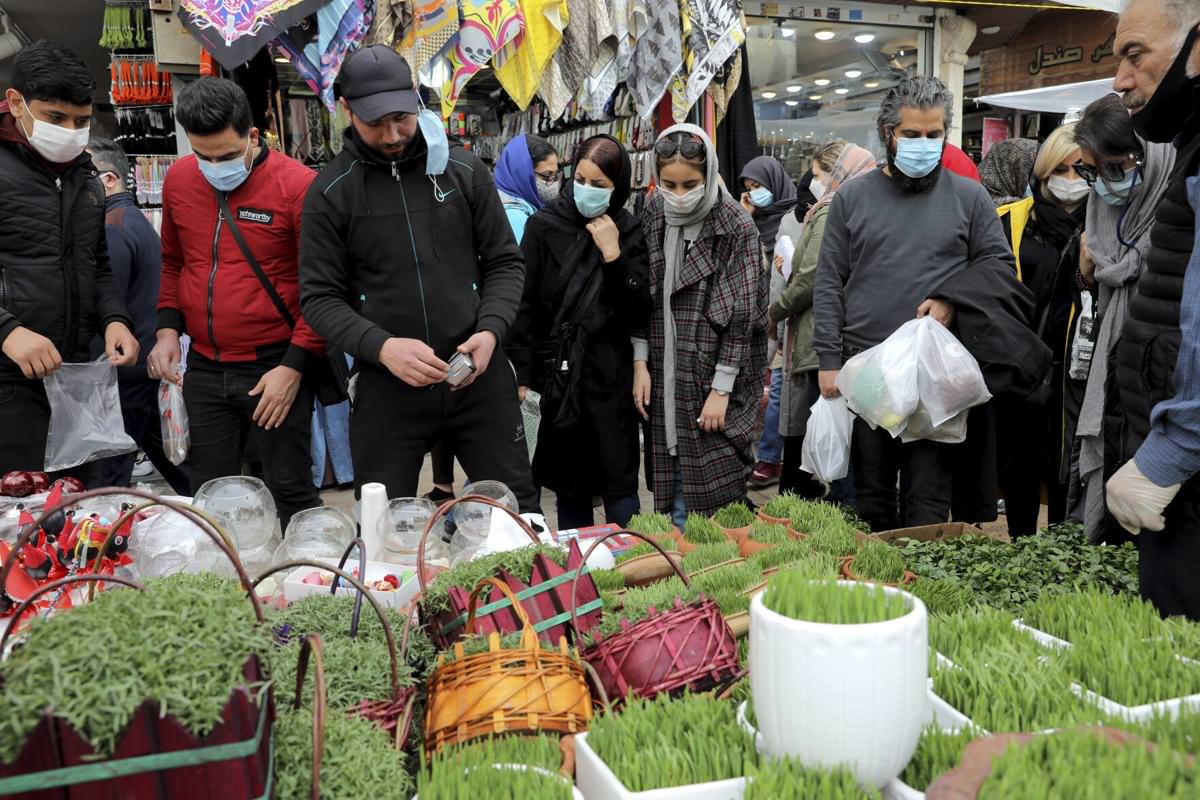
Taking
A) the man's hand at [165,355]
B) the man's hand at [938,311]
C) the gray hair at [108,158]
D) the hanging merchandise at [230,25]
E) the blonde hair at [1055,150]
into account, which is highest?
the hanging merchandise at [230,25]

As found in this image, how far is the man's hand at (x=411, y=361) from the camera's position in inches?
95.3

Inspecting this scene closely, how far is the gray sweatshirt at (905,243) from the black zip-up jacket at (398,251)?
1264 mm

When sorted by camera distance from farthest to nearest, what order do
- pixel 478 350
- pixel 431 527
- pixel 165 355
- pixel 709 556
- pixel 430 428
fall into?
pixel 165 355 < pixel 430 428 < pixel 478 350 < pixel 709 556 < pixel 431 527

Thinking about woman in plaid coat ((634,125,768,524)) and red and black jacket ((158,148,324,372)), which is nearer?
red and black jacket ((158,148,324,372))

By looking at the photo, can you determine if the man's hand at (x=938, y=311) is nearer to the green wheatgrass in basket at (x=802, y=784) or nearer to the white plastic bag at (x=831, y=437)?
the white plastic bag at (x=831, y=437)

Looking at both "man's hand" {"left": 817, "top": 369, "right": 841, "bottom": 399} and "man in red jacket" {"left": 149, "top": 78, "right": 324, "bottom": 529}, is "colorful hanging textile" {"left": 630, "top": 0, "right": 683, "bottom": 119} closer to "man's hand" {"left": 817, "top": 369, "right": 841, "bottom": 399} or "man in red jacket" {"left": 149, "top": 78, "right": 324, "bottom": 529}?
"man's hand" {"left": 817, "top": 369, "right": 841, "bottom": 399}

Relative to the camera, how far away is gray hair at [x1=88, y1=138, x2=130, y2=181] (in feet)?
14.0

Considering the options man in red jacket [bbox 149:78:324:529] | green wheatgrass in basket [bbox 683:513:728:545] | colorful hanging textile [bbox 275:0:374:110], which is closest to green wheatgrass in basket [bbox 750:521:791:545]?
green wheatgrass in basket [bbox 683:513:728:545]

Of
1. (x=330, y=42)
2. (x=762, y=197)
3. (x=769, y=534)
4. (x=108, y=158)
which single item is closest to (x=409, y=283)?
(x=769, y=534)

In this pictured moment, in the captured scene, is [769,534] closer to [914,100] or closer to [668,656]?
[668,656]

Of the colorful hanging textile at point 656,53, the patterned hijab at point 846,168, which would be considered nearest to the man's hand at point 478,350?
the patterned hijab at point 846,168

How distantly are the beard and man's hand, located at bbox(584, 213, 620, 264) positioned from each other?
3.33 feet

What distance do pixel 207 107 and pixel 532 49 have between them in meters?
2.38

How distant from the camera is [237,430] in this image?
2.99 m
